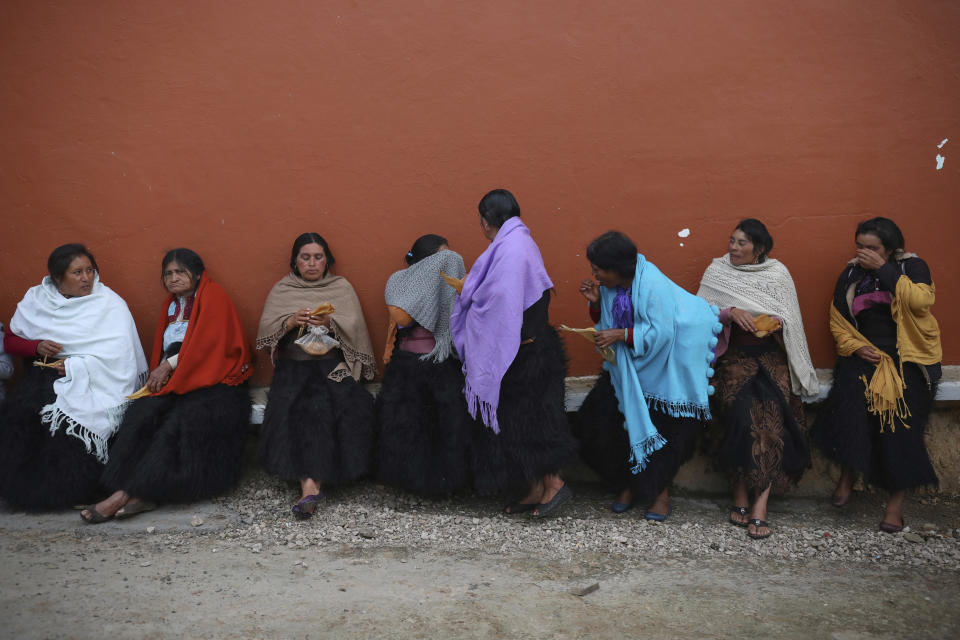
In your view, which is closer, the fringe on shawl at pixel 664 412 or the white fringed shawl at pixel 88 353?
the fringe on shawl at pixel 664 412

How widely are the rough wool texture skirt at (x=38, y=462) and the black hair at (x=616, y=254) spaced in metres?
3.12

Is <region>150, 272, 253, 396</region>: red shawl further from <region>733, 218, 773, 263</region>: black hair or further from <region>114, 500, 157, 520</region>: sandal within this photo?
<region>733, 218, 773, 263</region>: black hair

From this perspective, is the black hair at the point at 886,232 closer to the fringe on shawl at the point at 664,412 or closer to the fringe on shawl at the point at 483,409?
the fringe on shawl at the point at 664,412

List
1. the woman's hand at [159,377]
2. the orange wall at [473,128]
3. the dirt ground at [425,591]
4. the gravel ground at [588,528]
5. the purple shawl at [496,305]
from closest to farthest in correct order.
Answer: the dirt ground at [425,591] → the gravel ground at [588,528] → the purple shawl at [496,305] → the woman's hand at [159,377] → the orange wall at [473,128]

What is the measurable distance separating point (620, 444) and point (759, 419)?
2.57ft

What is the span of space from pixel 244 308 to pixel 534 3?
2.70 m

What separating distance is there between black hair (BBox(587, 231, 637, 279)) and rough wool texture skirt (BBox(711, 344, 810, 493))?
2.70ft

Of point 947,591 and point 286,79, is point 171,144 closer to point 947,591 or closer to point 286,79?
point 286,79

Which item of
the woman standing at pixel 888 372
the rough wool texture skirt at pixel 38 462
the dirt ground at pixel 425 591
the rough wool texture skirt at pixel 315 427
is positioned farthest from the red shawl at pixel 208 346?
the woman standing at pixel 888 372

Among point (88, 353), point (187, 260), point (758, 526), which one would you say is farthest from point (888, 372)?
point (88, 353)

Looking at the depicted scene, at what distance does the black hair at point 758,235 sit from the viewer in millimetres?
4562

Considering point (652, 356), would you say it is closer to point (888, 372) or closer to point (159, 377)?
point (888, 372)

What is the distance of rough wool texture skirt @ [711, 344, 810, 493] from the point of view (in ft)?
14.3

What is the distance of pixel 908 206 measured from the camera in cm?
501
